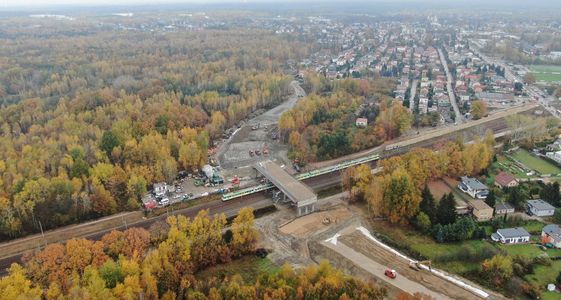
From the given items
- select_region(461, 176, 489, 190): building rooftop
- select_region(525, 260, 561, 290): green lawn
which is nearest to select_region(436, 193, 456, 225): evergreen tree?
select_region(461, 176, 489, 190): building rooftop

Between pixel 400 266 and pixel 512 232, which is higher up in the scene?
pixel 512 232

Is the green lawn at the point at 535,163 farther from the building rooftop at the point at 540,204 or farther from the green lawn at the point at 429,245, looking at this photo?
the green lawn at the point at 429,245

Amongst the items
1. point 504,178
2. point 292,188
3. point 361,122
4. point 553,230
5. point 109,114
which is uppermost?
point 109,114

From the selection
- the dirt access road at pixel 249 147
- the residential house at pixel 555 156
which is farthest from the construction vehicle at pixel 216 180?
the residential house at pixel 555 156

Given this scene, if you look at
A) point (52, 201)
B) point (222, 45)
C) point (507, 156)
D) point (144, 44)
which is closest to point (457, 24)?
point (222, 45)

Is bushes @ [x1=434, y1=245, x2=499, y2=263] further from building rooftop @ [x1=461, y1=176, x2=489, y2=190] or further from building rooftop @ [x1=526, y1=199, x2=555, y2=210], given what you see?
building rooftop @ [x1=461, y1=176, x2=489, y2=190]

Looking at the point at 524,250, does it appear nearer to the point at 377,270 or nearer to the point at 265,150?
the point at 377,270

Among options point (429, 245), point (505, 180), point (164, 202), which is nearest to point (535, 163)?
point (505, 180)

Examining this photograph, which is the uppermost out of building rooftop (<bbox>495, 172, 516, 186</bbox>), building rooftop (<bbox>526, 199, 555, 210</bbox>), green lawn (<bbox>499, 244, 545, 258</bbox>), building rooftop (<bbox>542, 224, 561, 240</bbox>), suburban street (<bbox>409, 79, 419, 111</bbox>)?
building rooftop (<bbox>495, 172, 516, 186</bbox>)
